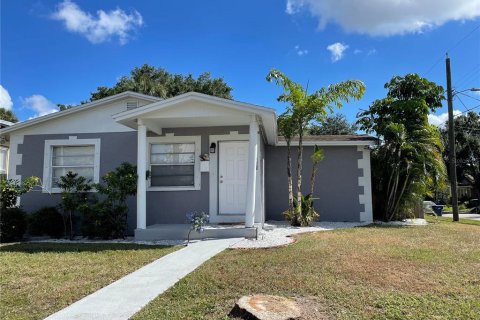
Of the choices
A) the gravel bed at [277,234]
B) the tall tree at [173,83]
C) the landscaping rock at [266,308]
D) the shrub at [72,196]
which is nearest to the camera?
the landscaping rock at [266,308]

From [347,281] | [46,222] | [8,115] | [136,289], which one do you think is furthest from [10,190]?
[8,115]

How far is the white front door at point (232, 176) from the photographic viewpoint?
10727 millimetres

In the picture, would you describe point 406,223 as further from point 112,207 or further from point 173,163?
point 112,207

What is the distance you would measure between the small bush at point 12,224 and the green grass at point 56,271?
4.41 ft

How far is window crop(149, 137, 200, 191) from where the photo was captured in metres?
11.0

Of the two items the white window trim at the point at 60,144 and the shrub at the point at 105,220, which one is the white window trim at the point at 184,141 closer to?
the shrub at the point at 105,220

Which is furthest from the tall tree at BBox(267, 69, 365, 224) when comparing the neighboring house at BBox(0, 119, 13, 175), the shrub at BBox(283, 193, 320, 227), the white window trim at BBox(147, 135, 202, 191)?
the neighboring house at BBox(0, 119, 13, 175)

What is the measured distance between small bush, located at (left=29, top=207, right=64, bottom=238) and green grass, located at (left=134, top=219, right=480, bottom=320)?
18.9 feet

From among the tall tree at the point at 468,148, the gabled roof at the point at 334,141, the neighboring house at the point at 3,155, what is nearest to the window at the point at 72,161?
the neighboring house at the point at 3,155

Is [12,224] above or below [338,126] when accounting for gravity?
below

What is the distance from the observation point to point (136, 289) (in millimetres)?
4969

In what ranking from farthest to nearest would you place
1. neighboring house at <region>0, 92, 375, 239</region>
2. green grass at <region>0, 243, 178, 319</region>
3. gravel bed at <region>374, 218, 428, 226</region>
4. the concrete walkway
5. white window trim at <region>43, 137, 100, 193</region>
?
gravel bed at <region>374, 218, 428, 226</region> → white window trim at <region>43, 137, 100, 193</region> → neighboring house at <region>0, 92, 375, 239</region> → green grass at <region>0, 243, 178, 319</region> → the concrete walkway

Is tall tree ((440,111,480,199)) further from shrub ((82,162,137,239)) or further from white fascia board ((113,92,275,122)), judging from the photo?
shrub ((82,162,137,239))

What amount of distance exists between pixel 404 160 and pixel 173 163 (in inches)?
278
